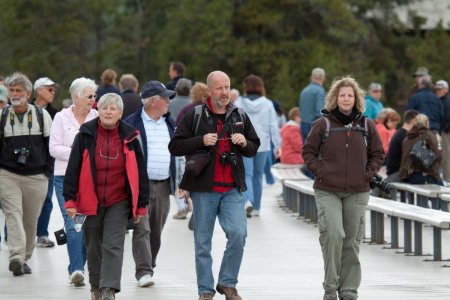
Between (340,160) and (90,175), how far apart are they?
195cm

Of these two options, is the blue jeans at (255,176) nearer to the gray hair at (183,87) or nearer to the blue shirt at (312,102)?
the gray hair at (183,87)

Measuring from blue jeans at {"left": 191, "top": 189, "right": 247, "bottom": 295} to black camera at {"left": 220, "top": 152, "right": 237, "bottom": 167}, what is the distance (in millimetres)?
238

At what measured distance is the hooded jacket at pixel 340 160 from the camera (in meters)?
11.7

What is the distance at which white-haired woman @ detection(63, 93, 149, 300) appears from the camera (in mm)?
11820

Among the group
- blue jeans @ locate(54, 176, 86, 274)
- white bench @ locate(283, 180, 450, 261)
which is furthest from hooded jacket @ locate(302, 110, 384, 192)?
white bench @ locate(283, 180, 450, 261)

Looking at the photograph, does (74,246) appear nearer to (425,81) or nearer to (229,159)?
(229,159)

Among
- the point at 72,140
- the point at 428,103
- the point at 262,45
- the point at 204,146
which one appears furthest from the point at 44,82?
the point at 262,45

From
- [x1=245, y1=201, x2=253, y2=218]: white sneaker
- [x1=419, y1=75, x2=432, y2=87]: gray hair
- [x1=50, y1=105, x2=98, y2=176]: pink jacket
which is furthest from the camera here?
[x1=419, y1=75, x2=432, y2=87]: gray hair

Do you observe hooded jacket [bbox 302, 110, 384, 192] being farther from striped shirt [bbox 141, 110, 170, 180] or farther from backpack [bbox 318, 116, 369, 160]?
striped shirt [bbox 141, 110, 170, 180]

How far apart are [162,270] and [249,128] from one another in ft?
9.92

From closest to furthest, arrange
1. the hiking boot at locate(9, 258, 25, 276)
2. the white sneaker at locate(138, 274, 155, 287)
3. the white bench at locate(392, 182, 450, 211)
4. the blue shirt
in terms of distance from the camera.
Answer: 1. the white sneaker at locate(138, 274, 155, 287)
2. the hiking boot at locate(9, 258, 25, 276)
3. the white bench at locate(392, 182, 450, 211)
4. the blue shirt

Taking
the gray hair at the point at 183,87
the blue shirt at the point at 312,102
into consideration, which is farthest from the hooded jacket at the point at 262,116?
the blue shirt at the point at 312,102

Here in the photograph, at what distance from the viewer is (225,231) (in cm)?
1198

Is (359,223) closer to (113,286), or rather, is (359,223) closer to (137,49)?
(113,286)
